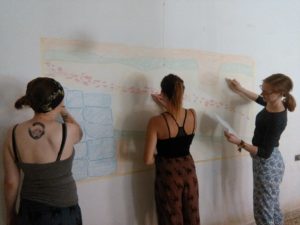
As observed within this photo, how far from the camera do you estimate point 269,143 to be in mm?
2234

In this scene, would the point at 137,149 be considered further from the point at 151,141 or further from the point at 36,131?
the point at 36,131

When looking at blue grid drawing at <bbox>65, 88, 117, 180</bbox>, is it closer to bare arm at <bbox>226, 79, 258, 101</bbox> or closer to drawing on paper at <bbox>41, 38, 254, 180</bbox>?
drawing on paper at <bbox>41, 38, 254, 180</bbox>

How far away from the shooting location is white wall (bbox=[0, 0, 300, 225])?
66.2 inches

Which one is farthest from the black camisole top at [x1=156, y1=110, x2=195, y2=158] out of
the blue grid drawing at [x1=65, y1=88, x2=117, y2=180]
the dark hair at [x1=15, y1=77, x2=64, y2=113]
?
the dark hair at [x1=15, y1=77, x2=64, y2=113]

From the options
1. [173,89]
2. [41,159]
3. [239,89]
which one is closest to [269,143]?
[239,89]

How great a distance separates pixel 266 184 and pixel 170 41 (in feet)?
4.11

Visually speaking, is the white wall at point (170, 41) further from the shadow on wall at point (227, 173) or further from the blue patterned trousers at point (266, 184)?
the blue patterned trousers at point (266, 184)

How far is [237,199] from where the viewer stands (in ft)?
9.27

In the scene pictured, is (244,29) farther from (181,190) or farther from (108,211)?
(108,211)

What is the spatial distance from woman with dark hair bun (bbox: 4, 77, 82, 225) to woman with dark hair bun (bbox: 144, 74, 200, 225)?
627 mm

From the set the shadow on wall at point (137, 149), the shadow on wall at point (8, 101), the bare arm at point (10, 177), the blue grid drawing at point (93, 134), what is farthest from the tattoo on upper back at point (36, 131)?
the shadow on wall at point (137, 149)

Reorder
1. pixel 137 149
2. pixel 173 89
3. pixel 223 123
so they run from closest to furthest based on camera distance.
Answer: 1. pixel 173 89
2. pixel 137 149
3. pixel 223 123

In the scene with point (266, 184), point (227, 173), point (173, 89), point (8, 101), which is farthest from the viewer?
point (227, 173)

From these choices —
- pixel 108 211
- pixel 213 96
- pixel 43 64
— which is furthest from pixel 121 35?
pixel 108 211
